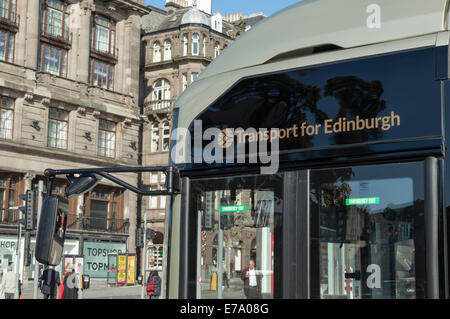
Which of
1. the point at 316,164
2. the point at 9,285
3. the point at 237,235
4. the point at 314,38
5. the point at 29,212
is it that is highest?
the point at 314,38

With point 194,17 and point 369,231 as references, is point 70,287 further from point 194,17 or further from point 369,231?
point 194,17

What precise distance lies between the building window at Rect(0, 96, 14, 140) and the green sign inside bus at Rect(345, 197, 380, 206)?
33988mm

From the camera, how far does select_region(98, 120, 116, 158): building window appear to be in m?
42.2

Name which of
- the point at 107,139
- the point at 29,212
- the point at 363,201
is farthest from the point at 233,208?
the point at 107,139

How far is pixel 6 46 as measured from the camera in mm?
36625

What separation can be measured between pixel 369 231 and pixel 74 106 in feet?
124

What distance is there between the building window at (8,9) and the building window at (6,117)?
14.2ft

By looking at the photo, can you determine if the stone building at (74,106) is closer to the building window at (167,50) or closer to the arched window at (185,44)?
the arched window at (185,44)

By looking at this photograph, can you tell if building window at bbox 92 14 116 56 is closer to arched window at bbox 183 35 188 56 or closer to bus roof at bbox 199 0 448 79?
arched window at bbox 183 35 188 56

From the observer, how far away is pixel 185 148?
4.54 metres

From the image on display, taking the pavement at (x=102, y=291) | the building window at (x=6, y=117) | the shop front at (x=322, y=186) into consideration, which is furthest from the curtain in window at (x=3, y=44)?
the shop front at (x=322, y=186)

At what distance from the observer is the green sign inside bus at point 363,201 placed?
376cm
